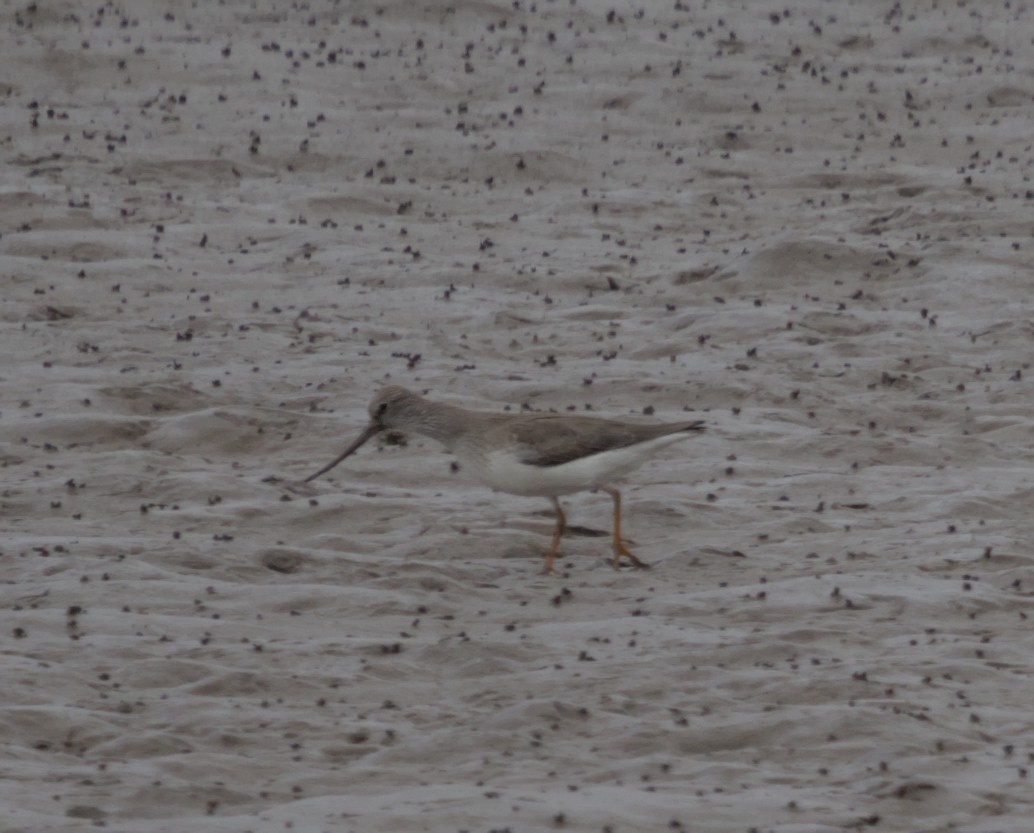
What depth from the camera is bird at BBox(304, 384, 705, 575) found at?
9.84m

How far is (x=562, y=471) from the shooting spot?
9836 millimetres

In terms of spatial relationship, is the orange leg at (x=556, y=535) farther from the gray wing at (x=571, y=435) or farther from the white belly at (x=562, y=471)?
the gray wing at (x=571, y=435)

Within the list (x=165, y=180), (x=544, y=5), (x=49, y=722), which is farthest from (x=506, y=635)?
(x=544, y=5)

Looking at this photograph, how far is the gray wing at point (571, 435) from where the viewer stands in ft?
32.3

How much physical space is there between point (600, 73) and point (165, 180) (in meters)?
4.94

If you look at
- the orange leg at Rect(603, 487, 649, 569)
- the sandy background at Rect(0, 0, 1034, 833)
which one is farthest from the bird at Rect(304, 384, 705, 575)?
the sandy background at Rect(0, 0, 1034, 833)

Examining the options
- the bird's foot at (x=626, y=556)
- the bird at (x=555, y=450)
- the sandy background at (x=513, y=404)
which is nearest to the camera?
the sandy background at (x=513, y=404)

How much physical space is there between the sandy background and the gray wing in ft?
1.88

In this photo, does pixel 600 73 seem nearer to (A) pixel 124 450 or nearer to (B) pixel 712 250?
(B) pixel 712 250

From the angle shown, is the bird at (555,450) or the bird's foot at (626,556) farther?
the bird at (555,450)

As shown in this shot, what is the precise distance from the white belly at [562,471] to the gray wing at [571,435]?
31 mm

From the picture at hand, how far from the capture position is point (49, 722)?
Answer: 7250 millimetres

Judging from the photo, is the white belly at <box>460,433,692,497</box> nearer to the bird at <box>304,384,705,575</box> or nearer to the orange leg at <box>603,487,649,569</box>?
the bird at <box>304,384,705,575</box>

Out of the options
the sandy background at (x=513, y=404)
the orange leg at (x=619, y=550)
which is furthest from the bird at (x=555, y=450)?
the sandy background at (x=513, y=404)
